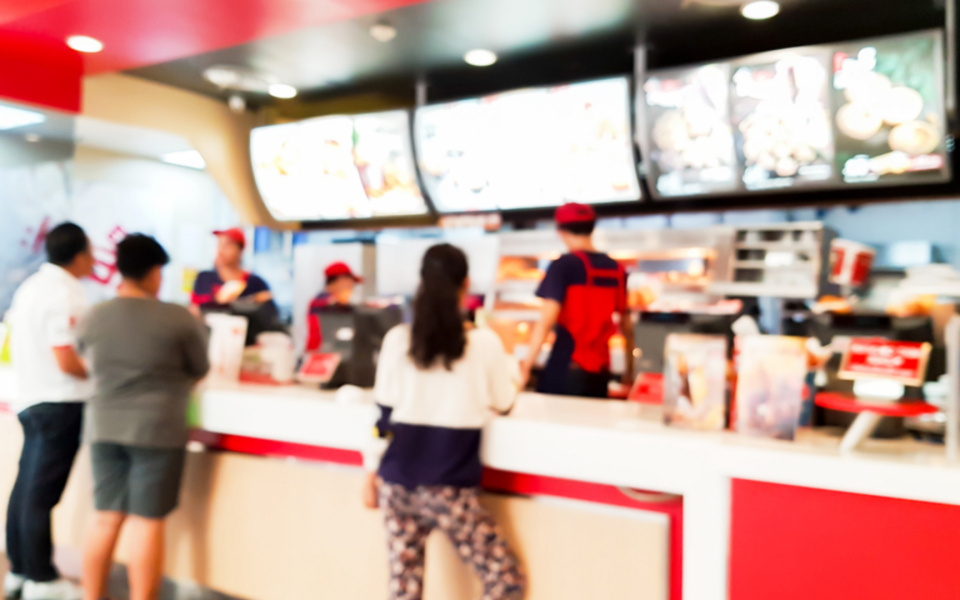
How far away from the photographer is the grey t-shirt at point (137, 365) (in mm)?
2428

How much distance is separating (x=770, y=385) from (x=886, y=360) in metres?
0.29

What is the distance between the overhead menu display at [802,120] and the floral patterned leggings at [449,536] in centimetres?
250

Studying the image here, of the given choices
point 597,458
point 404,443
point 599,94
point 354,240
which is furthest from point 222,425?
point 354,240

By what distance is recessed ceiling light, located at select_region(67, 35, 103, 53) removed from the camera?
3.60 meters

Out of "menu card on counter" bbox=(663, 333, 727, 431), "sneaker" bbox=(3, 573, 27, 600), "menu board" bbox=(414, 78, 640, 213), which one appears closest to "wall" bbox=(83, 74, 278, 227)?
Answer: "menu board" bbox=(414, 78, 640, 213)

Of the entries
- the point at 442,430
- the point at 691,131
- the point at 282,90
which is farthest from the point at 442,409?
the point at 282,90

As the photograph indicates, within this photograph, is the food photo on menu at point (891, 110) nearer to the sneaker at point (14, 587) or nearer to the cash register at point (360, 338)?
the cash register at point (360, 338)

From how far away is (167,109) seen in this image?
5.14 meters

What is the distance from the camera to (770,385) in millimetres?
1896

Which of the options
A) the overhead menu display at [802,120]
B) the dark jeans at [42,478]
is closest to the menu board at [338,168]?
the overhead menu display at [802,120]

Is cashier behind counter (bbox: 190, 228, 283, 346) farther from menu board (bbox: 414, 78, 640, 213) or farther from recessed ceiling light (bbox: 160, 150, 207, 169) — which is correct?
recessed ceiling light (bbox: 160, 150, 207, 169)

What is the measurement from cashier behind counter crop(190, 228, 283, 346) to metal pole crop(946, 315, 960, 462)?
2394mm

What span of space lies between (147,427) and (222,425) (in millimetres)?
289

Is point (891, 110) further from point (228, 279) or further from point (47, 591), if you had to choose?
point (47, 591)
